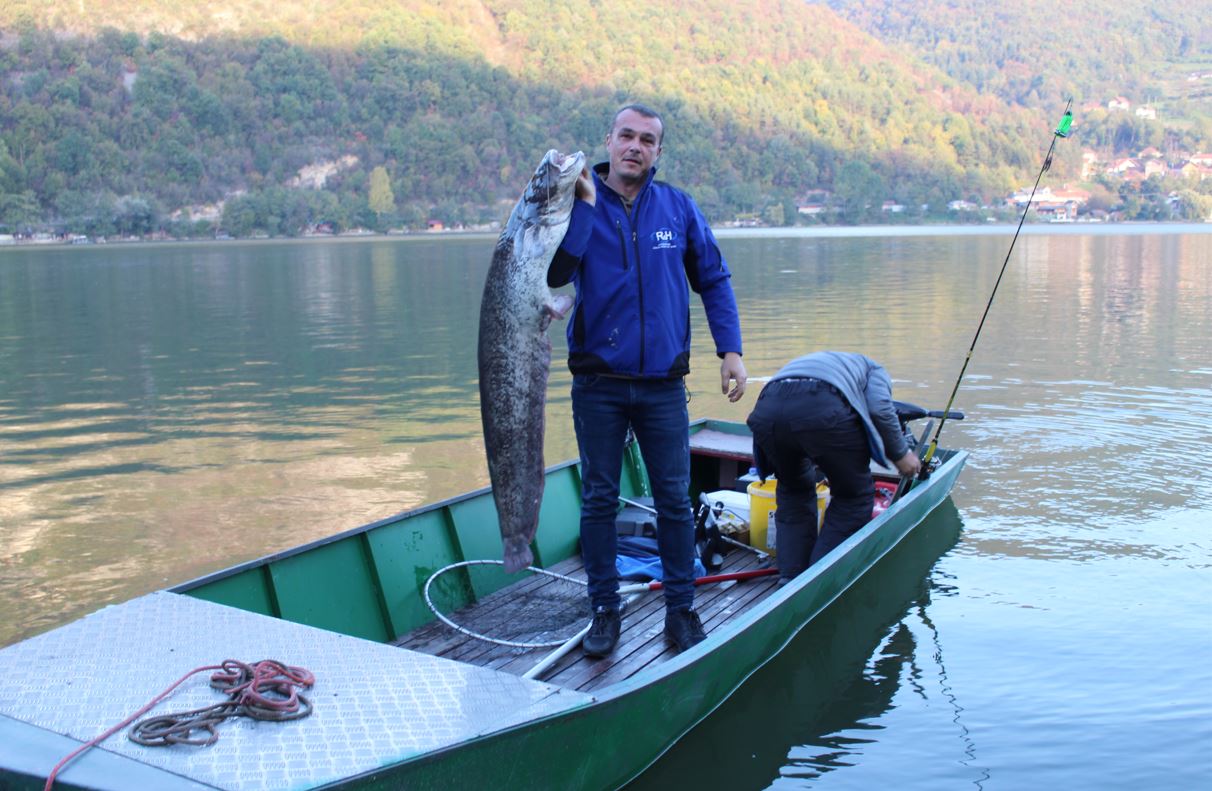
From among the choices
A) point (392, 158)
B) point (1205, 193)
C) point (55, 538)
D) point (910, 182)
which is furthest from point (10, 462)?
point (1205, 193)

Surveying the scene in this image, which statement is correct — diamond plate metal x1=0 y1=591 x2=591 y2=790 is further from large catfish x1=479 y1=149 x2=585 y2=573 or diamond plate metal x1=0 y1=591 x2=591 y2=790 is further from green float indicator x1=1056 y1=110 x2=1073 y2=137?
green float indicator x1=1056 y1=110 x2=1073 y2=137

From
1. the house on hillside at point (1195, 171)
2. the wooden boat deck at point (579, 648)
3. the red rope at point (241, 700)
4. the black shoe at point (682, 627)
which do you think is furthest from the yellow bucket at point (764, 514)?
the house on hillside at point (1195, 171)

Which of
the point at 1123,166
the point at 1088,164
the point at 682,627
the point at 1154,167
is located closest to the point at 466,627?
the point at 682,627

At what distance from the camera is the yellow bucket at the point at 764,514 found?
22.6 feet

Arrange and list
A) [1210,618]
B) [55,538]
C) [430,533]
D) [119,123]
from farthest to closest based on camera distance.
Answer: [119,123] < [55,538] < [1210,618] < [430,533]

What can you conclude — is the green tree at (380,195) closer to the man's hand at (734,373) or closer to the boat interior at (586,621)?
the boat interior at (586,621)

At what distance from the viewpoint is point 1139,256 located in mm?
53781

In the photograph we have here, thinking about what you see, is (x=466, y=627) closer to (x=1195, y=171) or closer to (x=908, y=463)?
(x=908, y=463)

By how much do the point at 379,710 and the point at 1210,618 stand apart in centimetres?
571

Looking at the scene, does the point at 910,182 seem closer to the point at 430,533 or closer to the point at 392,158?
the point at 392,158

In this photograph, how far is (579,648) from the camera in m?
5.25

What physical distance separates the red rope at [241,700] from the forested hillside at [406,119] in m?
108

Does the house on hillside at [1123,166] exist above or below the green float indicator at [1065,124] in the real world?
Result: above

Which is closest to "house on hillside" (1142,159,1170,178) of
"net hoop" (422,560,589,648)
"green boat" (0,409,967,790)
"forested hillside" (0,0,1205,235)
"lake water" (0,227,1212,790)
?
"forested hillside" (0,0,1205,235)
